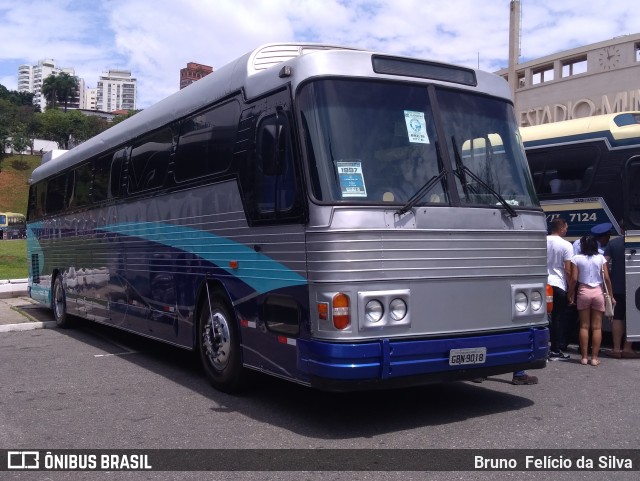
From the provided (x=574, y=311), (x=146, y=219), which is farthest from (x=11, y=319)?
(x=574, y=311)

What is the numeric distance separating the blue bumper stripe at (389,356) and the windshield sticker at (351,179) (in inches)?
49.5

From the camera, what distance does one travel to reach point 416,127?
6566 millimetres

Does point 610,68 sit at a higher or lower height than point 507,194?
higher

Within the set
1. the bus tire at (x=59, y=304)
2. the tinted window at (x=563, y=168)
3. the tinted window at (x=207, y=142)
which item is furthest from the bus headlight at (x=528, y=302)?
the bus tire at (x=59, y=304)

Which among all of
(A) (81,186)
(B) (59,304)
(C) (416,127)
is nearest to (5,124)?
(B) (59,304)

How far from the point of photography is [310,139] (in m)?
6.16

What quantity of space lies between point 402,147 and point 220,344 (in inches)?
119

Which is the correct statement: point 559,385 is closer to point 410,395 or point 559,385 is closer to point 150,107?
point 410,395

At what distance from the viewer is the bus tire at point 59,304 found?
46.9 ft

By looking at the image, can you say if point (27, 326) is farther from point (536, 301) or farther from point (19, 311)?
point (536, 301)

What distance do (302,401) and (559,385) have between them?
9.77ft

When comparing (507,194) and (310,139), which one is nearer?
(310,139)

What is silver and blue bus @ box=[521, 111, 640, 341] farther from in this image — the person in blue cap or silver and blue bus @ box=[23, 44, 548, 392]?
silver and blue bus @ box=[23, 44, 548, 392]

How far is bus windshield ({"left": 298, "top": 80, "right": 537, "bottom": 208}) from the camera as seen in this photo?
6.15 meters
